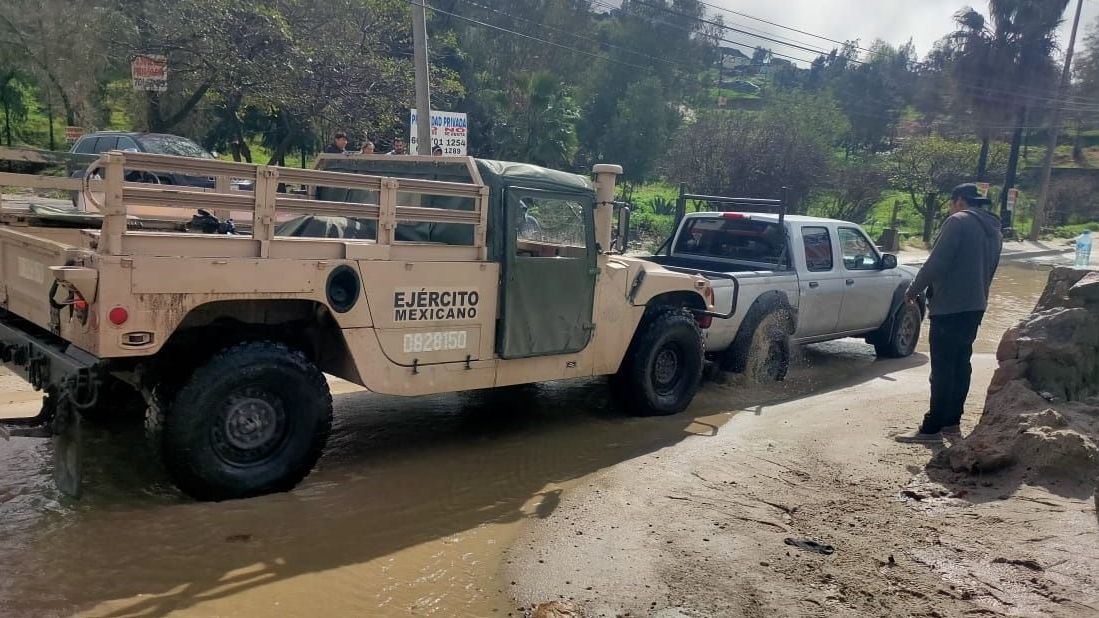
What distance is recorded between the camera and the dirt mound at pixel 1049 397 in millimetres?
4723

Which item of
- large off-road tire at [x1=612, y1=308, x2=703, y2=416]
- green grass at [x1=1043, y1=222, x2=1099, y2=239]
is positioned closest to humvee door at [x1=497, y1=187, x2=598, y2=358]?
large off-road tire at [x1=612, y1=308, x2=703, y2=416]

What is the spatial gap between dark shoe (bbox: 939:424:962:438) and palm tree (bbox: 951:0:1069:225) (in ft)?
116

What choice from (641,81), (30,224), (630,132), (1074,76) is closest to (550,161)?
(630,132)

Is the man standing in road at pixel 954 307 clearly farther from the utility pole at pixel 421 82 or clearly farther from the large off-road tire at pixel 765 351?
the utility pole at pixel 421 82

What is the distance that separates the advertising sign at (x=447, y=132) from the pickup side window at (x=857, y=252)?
21.1 ft

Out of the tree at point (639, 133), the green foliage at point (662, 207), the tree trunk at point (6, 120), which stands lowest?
the green foliage at point (662, 207)

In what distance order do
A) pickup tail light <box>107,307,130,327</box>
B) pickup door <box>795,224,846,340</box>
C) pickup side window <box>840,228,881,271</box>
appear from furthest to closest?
pickup side window <box>840,228,881,271</box>, pickup door <box>795,224,846,340</box>, pickup tail light <box>107,307,130,327</box>

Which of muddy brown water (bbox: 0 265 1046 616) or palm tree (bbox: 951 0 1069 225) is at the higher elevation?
palm tree (bbox: 951 0 1069 225)

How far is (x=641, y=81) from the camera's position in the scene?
118ft

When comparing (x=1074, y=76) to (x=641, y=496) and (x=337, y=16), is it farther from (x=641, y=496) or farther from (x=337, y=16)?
(x=641, y=496)

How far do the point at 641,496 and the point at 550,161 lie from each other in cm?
2246

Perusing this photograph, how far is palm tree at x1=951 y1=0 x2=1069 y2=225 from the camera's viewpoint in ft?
123

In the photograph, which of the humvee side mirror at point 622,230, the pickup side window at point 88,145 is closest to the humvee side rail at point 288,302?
the humvee side mirror at point 622,230

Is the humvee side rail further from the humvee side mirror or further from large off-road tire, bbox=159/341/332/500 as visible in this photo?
the humvee side mirror
